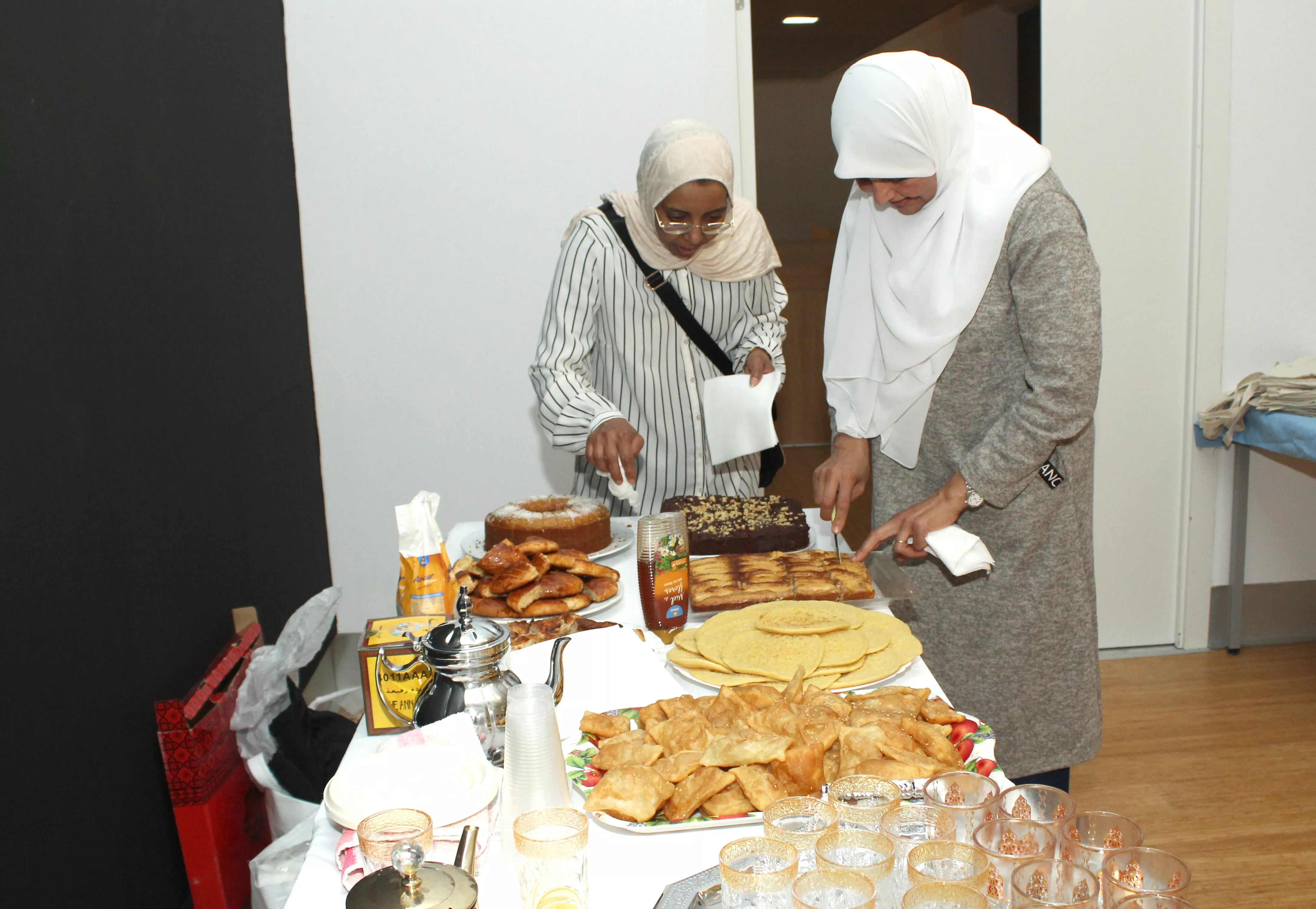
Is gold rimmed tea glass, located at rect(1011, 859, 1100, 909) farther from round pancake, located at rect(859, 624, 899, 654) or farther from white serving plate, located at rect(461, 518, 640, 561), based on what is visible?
white serving plate, located at rect(461, 518, 640, 561)

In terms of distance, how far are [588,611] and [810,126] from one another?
701cm

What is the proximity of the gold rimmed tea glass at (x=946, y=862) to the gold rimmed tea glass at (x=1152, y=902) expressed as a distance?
10 cm

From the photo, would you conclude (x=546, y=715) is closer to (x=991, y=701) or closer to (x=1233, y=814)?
(x=991, y=701)

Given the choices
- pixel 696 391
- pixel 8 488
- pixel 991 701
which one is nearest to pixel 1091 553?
Result: pixel 991 701

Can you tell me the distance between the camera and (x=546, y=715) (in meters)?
1.03

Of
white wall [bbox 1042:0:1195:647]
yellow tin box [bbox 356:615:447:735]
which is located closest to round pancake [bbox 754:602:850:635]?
yellow tin box [bbox 356:615:447:735]

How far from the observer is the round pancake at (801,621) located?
1479 millimetres

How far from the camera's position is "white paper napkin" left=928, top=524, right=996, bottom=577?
1.69 m

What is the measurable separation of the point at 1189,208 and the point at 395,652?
3.48 m

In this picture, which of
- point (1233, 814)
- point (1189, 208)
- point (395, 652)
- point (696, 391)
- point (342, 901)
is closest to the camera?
point (342, 901)

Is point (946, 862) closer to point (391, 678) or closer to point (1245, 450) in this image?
point (391, 678)

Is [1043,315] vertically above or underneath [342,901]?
above

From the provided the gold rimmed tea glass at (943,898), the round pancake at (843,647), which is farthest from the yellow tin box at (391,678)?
the gold rimmed tea glass at (943,898)

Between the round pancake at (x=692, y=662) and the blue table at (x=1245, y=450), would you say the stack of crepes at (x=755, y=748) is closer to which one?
the round pancake at (x=692, y=662)
